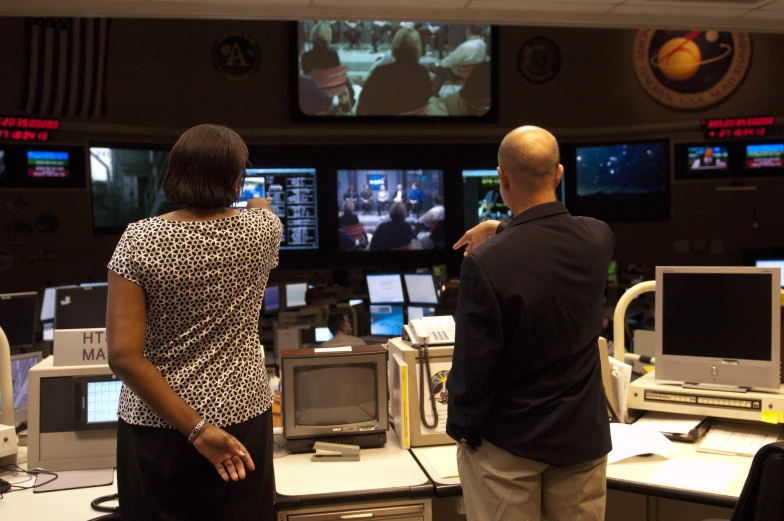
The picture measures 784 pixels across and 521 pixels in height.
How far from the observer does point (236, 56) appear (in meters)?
8.50

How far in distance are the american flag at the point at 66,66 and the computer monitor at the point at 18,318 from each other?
487 cm

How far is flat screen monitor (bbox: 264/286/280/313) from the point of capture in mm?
6383

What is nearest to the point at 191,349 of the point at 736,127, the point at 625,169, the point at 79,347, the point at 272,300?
the point at 79,347

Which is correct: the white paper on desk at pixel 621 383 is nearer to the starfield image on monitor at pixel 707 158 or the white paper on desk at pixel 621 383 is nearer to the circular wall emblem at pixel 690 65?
the starfield image on monitor at pixel 707 158

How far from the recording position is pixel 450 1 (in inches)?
179

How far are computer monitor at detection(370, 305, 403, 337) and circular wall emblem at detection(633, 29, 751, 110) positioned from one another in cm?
534

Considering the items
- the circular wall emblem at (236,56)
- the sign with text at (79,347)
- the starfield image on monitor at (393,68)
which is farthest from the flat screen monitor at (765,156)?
the sign with text at (79,347)

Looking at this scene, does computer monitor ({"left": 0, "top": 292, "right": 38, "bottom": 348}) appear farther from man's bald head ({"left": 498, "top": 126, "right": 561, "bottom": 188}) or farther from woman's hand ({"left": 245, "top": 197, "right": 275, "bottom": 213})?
man's bald head ({"left": 498, "top": 126, "right": 561, "bottom": 188})

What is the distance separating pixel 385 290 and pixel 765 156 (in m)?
5.42

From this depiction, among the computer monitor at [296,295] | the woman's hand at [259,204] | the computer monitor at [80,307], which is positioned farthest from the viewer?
the computer monitor at [296,295]

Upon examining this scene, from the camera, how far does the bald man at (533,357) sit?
5.56 feet

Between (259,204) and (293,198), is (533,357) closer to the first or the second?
(259,204)

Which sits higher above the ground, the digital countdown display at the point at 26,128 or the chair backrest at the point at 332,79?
the chair backrest at the point at 332,79

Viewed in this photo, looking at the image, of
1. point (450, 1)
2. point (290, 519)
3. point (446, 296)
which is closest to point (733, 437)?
point (290, 519)
